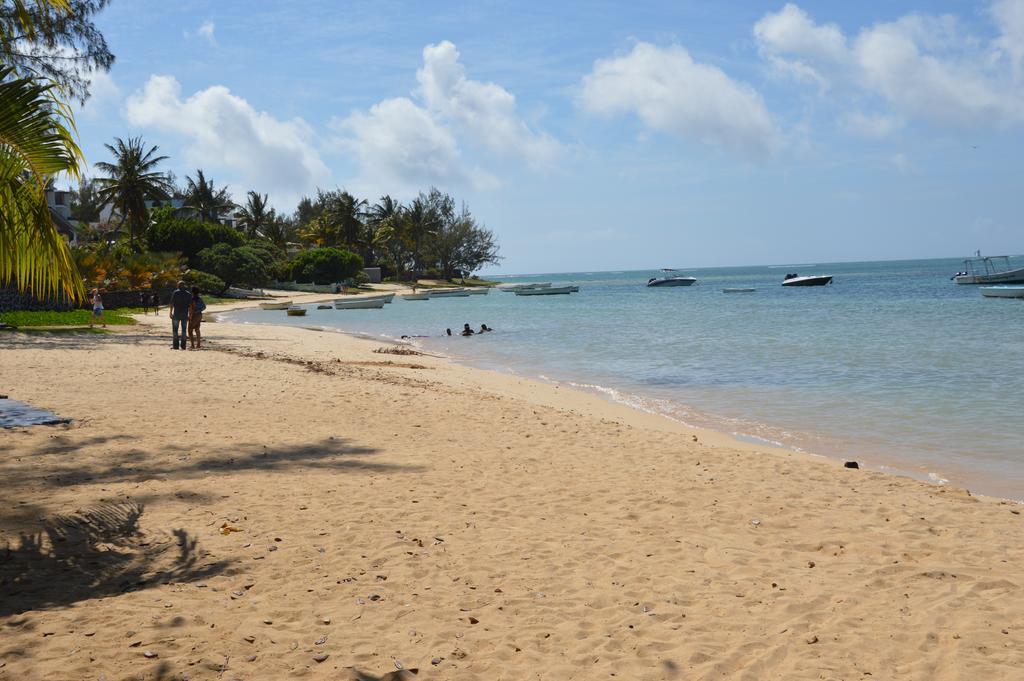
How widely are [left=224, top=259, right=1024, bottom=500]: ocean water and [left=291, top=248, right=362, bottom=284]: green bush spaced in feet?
112

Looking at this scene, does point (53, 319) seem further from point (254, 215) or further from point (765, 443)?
point (254, 215)

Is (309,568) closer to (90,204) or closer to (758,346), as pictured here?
(758,346)

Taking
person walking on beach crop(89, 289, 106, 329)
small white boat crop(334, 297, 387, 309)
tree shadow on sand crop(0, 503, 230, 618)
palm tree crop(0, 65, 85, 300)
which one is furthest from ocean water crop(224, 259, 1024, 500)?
person walking on beach crop(89, 289, 106, 329)

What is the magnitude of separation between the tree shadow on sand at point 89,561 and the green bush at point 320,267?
7802 cm

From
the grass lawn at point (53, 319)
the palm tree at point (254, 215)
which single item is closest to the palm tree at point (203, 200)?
the palm tree at point (254, 215)

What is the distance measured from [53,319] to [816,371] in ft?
85.7

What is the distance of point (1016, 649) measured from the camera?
4734 mm

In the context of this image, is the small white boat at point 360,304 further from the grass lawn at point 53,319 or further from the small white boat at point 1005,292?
the small white boat at point 1005,292

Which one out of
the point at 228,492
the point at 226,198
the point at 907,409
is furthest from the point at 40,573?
the point at 226,198

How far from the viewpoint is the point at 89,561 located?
542 cm

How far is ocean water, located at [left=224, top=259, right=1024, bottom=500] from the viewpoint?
12.5 meters

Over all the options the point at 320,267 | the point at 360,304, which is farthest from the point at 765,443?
the point at 320,267

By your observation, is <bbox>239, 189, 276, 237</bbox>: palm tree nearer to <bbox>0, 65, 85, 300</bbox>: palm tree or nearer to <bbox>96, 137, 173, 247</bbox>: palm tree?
<bbox>96, 137, 173, 247</bbox>: palm tree

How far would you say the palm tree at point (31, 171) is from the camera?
276 inches
